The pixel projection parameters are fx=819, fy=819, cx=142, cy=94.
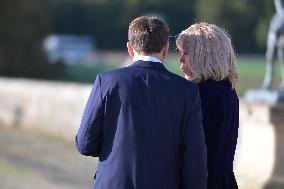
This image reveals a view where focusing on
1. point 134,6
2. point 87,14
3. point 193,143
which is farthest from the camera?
point 87,14

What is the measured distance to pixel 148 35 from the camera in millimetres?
3418

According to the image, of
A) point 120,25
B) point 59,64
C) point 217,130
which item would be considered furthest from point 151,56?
point 120,25

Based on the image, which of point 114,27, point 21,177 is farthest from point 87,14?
point 21,177

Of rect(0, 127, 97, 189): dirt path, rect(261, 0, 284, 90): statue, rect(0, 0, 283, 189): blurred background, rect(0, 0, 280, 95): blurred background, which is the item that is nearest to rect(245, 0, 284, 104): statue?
rect(261, 0, 284, 90): statue

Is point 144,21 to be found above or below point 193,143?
above

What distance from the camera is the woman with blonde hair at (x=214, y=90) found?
11.7 ft

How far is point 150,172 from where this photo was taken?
340 centimetres

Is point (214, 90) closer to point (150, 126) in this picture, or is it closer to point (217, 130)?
point (217, 130)

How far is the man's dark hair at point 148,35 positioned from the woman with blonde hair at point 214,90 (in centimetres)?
20

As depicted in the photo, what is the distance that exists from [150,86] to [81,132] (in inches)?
14.8

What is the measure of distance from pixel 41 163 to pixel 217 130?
318 inches

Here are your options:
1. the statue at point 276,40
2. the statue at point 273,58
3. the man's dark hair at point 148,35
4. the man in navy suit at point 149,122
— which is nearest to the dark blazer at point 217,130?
the man in navy suit at point 149,122

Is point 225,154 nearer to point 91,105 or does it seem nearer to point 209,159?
point 209,159

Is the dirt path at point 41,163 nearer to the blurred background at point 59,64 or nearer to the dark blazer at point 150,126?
the blurred background at point 59,64
